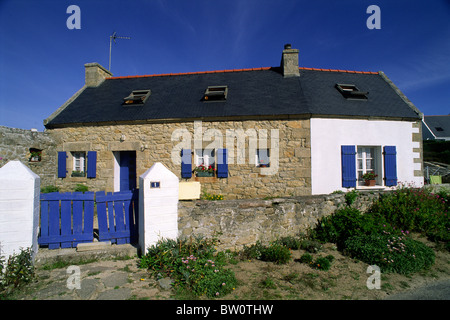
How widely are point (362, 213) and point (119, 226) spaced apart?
6123 mm

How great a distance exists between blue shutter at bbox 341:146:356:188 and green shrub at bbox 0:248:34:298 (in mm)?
8690

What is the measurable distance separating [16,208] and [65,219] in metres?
0.79

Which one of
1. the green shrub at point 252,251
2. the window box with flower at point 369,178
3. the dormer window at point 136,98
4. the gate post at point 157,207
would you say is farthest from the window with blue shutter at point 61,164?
the window box with flower at point 369,178

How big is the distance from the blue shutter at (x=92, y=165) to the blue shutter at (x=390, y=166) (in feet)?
36.7

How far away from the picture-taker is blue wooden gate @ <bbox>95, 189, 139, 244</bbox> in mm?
4234

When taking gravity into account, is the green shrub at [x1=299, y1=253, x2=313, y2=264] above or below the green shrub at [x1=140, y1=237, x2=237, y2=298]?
below

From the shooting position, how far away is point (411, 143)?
27.1ft

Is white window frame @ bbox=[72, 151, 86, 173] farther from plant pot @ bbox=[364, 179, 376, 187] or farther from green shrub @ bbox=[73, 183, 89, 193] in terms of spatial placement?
plant pot @ bbox=[364, 179, 376, 187]

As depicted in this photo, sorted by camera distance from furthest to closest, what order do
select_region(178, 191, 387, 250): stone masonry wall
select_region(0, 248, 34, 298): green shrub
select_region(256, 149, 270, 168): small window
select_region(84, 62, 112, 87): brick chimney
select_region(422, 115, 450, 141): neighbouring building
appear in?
select_region(422, 115, 450, 141): neighbouring building, select_region(84, 62, 112, 87): brick chimney, select_region(256, 149, 270, 168): small window, select_region(178, 191, 387, 250): stone masonry wall, select_region(0, 248, 34, 298): green shrub

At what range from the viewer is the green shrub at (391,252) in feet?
13.5

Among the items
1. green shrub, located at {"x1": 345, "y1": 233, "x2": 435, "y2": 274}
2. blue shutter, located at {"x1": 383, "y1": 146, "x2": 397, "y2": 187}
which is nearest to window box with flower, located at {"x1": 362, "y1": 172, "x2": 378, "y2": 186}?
blue shutter, located at {"x1": 383, "y1": 146, "x2": 397, "y2": 187}

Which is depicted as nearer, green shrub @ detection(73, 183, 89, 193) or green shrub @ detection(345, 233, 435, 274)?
green shrub @ detection(345, 233, 435, 274)

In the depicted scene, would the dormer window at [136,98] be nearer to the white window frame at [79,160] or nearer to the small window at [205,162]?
the white window frame at [79,160]
